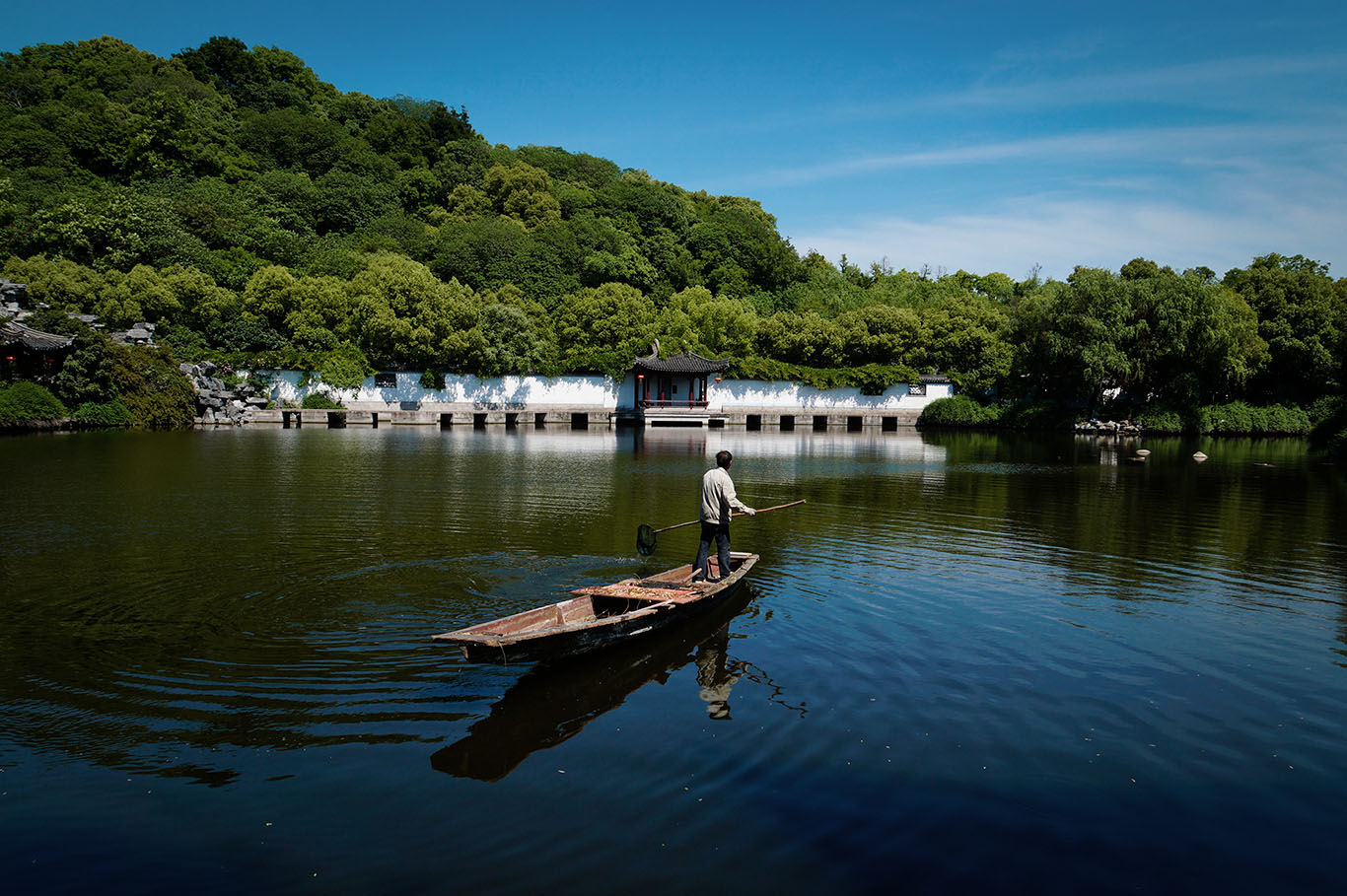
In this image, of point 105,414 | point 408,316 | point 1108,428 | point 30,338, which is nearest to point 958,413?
point 1108,428

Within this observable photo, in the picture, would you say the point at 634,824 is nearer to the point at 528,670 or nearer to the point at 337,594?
the point at 528,670

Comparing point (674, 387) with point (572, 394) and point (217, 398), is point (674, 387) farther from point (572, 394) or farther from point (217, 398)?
point (217, 398)

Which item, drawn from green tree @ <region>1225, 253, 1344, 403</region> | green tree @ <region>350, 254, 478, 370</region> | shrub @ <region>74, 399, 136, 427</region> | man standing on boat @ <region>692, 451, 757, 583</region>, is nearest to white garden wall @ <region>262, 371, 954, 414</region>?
green tree @ <region>350, 254, 478, 370</region>

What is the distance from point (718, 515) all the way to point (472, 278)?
178ft

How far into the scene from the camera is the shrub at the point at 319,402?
48.1 metres

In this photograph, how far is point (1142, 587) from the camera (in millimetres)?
12078

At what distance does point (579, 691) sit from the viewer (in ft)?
25.2

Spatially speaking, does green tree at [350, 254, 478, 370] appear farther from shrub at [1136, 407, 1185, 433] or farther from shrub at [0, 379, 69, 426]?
shrub at [1136, 407, 1185, 433]

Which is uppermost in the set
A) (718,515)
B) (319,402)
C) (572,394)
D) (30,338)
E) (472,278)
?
(472,278)

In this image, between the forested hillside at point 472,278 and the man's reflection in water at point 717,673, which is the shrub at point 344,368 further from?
the man's reflection in water at point 717,673

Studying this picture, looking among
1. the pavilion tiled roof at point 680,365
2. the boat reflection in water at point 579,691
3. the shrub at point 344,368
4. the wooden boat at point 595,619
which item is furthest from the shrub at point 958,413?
the boat reflection in water at point 579,691

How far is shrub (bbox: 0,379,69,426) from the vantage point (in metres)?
33.7

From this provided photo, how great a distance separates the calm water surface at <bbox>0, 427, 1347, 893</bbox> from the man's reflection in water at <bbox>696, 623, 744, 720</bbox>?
1.9 inches

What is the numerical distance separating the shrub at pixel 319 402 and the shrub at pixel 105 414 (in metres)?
10.1
